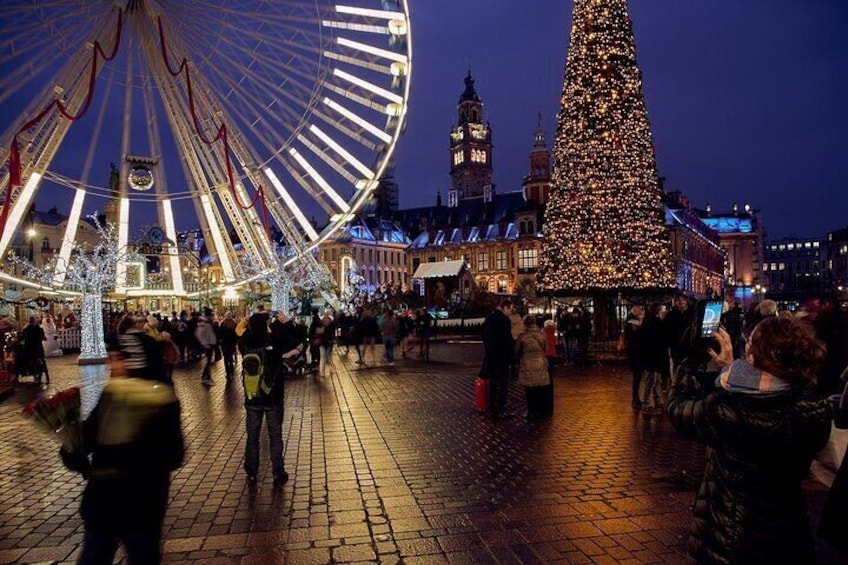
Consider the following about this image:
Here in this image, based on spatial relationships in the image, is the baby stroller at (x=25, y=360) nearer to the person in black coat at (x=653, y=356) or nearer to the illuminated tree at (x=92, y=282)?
the illuminated tree at (x=92, y=282)

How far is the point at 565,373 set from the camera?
18.0m

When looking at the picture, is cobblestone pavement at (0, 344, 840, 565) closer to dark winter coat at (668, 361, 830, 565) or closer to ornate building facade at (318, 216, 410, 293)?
dark winter coat at (668, 361, 830, 565)

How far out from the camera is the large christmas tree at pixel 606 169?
2269 centimetres

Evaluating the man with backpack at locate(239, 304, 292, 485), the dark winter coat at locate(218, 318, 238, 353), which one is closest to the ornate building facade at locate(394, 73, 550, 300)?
the dark winter coat at locate(218, 318, 238, 353)

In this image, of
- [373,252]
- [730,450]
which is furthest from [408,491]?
[373,252]

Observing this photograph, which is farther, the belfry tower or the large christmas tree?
the belfry tower

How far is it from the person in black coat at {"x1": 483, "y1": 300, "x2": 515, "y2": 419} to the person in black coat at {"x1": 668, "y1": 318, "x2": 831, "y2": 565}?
7974 mm

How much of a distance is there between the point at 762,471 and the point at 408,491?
14.2 feet

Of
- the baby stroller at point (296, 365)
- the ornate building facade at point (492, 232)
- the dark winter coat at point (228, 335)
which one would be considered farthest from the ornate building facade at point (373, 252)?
the baby stroller at point (296, 365)

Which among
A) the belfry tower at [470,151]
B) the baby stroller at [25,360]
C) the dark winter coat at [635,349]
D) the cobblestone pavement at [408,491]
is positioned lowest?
the cobblestone pavement at [408,491]

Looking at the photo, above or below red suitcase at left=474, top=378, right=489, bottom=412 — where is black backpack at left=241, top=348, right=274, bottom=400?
above

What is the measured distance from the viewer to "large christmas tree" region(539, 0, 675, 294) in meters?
22.7

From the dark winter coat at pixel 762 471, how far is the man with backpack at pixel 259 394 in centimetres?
505

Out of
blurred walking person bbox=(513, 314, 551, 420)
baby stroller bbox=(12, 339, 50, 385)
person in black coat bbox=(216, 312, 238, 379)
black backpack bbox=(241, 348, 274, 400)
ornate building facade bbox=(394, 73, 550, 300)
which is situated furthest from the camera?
ornate building facade bbox=(394, 73, 550, 300)
